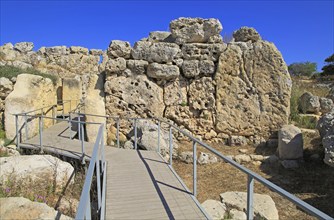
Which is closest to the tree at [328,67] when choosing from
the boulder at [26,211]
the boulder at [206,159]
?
the boulder at [206,159]

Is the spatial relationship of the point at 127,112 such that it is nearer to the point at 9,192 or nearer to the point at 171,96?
the point at 171,96

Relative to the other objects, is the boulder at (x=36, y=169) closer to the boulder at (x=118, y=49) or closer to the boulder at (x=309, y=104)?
the boulder at (x=118, y=49)

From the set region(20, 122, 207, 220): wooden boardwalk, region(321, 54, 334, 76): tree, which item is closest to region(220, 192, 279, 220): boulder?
region(20, 122, 207, 220): wooden boardwalk

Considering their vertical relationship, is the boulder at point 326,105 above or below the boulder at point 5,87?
below

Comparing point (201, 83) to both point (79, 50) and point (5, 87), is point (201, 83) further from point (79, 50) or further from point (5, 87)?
point (79, 50)

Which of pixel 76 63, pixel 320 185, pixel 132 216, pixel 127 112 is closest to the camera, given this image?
pixel 132 216

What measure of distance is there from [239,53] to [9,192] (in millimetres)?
8404

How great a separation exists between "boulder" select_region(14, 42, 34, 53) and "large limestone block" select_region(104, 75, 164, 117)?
12254mm

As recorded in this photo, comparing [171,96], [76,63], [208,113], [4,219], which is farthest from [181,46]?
[76,63]

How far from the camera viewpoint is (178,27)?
32.0 ft

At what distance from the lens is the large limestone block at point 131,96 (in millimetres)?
9414

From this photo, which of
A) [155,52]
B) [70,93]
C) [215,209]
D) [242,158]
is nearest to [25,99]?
[70,93]

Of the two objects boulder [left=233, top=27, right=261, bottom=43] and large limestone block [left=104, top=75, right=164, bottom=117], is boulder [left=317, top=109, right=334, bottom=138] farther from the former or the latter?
large limestone block [left=104, top=75, right=164, bottom=117]

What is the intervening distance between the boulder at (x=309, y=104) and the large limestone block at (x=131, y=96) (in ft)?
22.0
